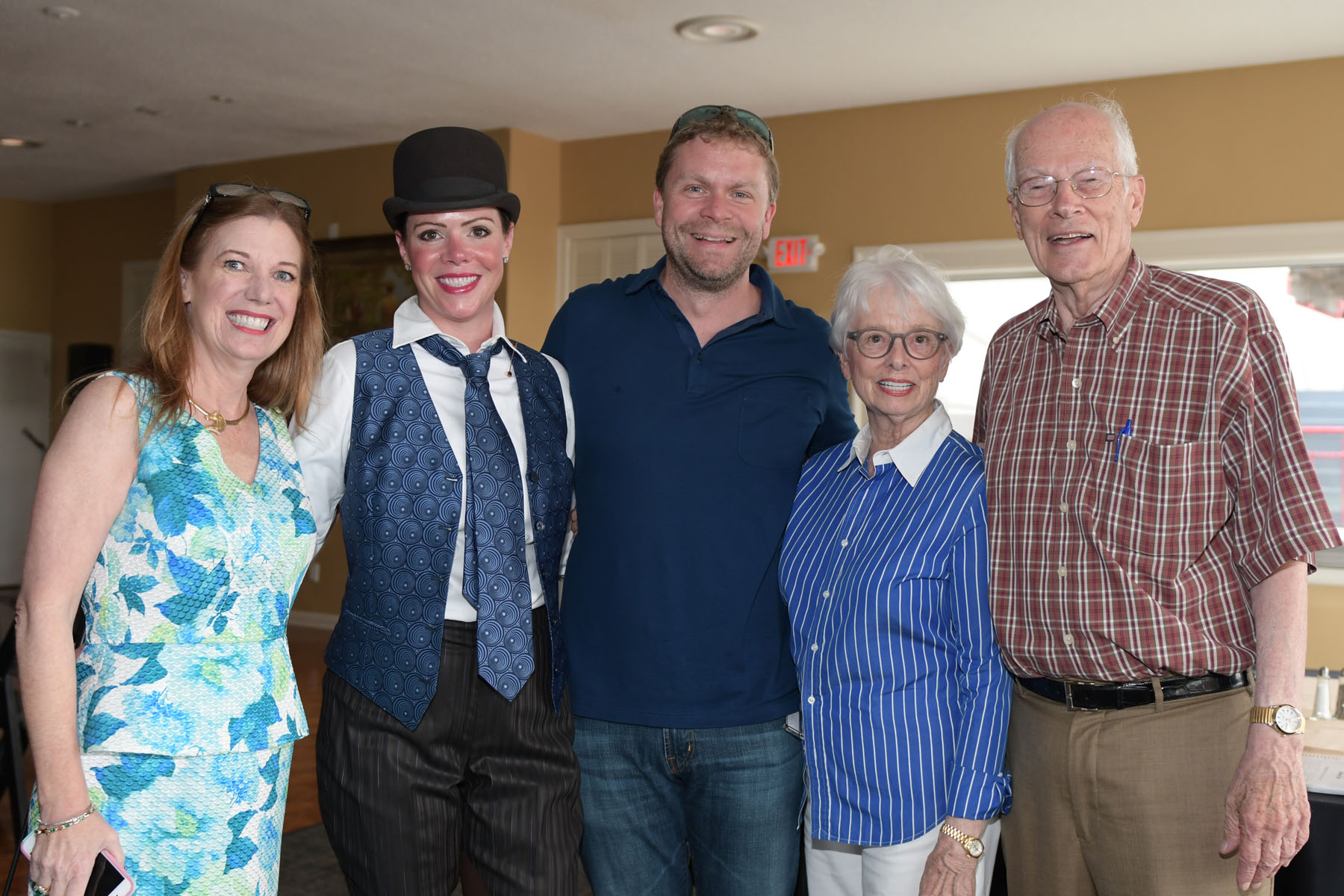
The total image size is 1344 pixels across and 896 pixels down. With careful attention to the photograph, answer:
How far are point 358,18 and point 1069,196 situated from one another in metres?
4.66

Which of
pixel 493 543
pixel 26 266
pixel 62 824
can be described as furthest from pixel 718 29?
pixel 26 266

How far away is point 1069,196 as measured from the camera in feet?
6.58

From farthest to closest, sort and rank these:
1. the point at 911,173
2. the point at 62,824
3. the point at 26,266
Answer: the point at 26,266
the point at 911,173
the point at 62,824

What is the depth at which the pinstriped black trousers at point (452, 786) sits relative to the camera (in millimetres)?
1956

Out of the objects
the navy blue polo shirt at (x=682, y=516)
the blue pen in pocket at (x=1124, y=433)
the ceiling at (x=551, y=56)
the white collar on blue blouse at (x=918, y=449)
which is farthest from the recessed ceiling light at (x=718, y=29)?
the blue pen in pocket at (x=1124, y=433)

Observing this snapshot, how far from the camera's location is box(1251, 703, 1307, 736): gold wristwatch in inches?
68.6

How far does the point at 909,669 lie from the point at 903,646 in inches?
1.6

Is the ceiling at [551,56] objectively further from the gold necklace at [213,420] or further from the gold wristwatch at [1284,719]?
the gold wristwatch at [1284,719]

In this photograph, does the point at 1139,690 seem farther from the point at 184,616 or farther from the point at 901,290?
the point at 184,616

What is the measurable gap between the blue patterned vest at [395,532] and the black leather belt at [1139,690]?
962mm

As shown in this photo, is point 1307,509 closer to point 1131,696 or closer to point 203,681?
point 1131,696

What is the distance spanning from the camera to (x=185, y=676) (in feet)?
5.63

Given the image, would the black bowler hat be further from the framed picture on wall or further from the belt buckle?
the framed picture on wall

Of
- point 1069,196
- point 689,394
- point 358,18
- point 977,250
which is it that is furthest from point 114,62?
point 1069,196
